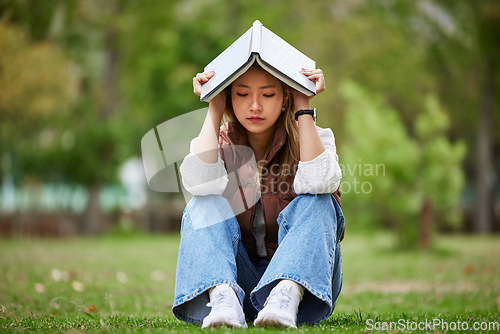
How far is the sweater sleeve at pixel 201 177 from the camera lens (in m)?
2.34

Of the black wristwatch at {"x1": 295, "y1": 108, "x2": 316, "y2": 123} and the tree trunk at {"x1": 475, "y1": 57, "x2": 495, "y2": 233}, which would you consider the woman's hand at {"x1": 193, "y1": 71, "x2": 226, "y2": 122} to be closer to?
the black wristwatch at {"x1": 295, "y1": 108, "x2": 316, "y2": 123}

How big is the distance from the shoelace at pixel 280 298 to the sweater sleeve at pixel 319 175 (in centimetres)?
40

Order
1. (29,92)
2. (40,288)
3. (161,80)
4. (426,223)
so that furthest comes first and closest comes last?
1. (161,80)
2. (29,92)
3. (426,223)
4. (40,288)

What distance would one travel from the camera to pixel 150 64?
17531mm

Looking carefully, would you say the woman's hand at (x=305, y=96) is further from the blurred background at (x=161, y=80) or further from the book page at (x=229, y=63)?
the blurred background at (x=161, y=80)

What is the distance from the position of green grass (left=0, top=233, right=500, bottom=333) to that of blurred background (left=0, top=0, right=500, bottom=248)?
3.29 metres

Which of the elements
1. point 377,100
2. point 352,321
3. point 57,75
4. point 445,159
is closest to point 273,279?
point 352,321

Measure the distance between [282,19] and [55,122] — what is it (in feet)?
27.5

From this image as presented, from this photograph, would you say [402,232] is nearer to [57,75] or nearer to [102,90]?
[57,75]

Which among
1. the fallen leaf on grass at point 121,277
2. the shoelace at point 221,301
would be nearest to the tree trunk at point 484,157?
the fallen leaf on grass at point 121,277

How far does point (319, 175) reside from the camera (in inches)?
88.6

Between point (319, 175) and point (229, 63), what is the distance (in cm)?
61

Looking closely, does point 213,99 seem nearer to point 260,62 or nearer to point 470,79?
point 260,62

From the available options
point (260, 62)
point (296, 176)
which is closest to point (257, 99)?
point (260, 62)
